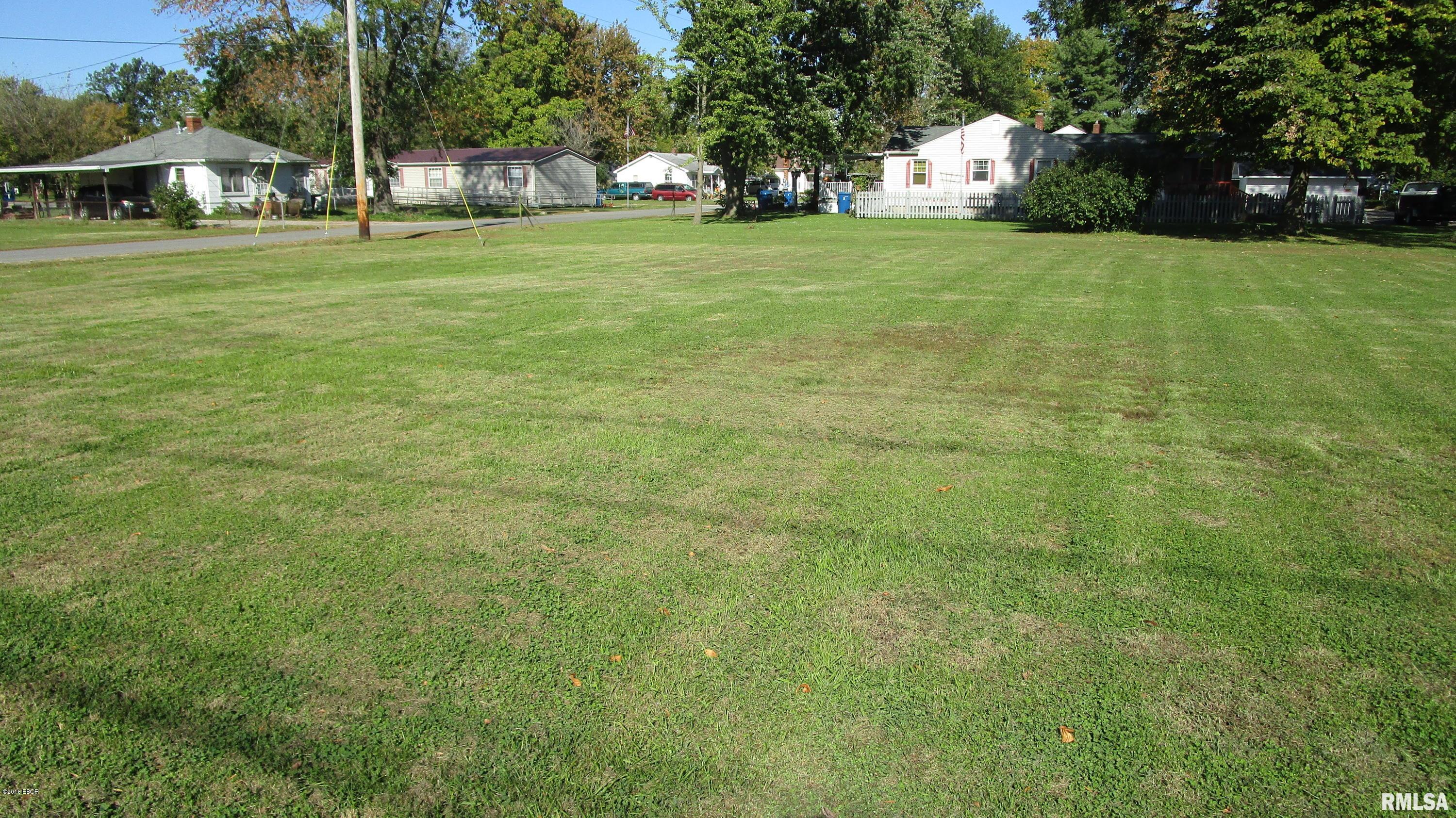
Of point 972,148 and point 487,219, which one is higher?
point 972,148

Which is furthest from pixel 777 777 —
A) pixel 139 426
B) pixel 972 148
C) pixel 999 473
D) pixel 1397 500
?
pixel 972 148

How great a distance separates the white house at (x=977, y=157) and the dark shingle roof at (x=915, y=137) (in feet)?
0.18

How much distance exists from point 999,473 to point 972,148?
41875mm

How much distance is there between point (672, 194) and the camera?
6606 cm

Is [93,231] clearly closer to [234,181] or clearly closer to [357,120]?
[234,181]

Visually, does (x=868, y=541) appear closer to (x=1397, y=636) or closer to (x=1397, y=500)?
(x=1397, y=636)

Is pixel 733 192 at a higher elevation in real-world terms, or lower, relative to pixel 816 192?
lower

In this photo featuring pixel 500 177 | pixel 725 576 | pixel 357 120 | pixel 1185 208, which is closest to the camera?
pixel 725 576

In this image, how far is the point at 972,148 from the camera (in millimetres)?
44438

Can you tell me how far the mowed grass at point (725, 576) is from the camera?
3098mm

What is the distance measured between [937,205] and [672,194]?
29458 mm

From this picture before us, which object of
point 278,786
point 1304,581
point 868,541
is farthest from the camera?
point 868,541

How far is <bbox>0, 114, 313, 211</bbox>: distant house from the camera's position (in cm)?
4300

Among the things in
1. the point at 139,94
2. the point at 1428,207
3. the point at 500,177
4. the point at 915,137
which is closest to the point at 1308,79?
the point at 1428,207
